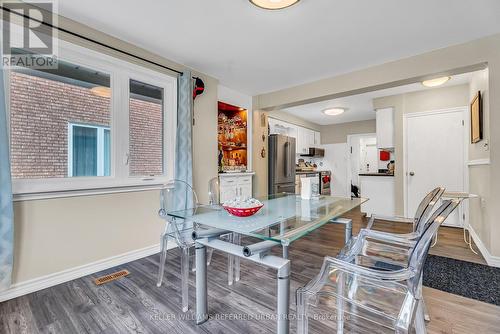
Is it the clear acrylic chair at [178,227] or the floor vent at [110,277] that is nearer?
the clear acrylic chair at [178,227]

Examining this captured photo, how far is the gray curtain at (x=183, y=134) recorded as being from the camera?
2.90 metres

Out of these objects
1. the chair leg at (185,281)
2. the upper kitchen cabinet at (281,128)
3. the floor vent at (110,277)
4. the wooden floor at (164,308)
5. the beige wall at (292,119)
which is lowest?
the wooden floor at (164,308)

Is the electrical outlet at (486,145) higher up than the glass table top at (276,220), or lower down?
higher up

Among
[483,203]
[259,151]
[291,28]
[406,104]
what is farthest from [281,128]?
[483,203]

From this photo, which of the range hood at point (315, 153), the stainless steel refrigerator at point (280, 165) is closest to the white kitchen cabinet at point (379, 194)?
the stainless steel refrigerator at point (280, 165)

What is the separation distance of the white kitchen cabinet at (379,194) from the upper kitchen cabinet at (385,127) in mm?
697

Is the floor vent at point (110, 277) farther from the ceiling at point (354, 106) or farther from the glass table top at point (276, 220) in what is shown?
the ceiling at point (354, 106)

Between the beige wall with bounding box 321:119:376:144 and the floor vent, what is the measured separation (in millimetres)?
6537

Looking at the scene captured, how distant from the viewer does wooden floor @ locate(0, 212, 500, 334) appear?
148 cm

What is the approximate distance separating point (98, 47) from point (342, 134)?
6.44 metres

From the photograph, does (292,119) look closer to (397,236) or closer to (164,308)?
(397,236)

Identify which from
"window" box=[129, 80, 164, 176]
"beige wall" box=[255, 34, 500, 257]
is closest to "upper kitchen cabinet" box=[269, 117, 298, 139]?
"beige wall" box=[255, 34, 500, 257]

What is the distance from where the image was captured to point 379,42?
2.50m

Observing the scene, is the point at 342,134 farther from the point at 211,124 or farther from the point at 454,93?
the point at 211,124
